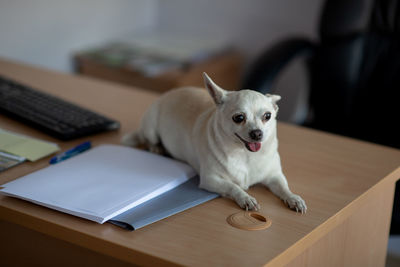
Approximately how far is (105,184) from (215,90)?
27 cm

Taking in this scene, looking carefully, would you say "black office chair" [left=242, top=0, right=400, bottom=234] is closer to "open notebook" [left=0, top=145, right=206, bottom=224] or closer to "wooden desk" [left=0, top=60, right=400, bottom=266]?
"wooden desk" [left=0, top=60, right=400, bottom=266]

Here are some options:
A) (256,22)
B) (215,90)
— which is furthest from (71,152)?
(256,22)

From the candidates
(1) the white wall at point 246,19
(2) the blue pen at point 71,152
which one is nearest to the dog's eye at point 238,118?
(2) the blue pen at point 71,152

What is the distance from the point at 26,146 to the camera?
1190 mm

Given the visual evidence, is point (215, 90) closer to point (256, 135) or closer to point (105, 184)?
point (256, 135)

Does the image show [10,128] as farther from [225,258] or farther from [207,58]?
[207,58]

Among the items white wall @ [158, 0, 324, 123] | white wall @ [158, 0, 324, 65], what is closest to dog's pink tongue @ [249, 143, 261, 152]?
white wall @ [158, 0, 324, 123]

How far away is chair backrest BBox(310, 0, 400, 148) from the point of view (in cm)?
178

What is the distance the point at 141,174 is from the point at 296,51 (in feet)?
2.95

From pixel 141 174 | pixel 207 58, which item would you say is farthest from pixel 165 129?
pixel 207 58

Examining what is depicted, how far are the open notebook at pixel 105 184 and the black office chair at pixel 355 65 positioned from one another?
757mm

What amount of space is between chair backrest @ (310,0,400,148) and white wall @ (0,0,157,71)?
120cm

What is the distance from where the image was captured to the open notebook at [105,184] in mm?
937

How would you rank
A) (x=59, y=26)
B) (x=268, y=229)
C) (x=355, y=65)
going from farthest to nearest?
(x=59, y=26) → (x=355, y=65) → (x=268, y=229)
